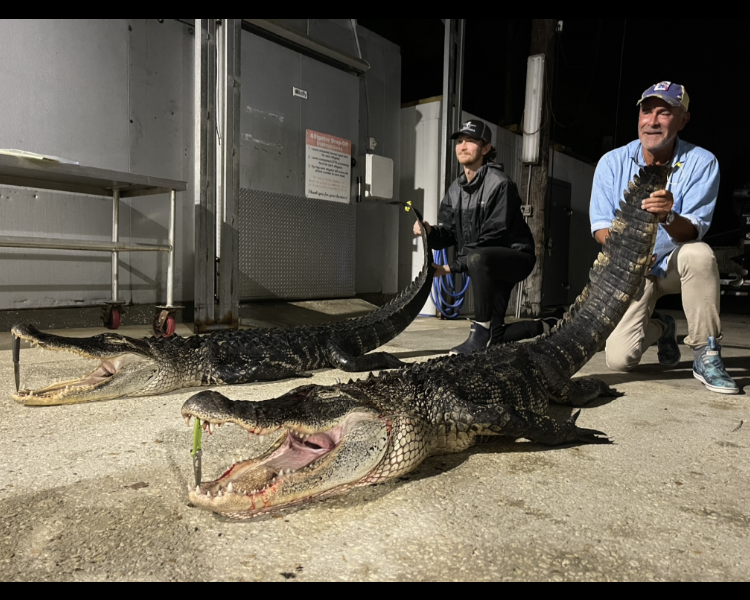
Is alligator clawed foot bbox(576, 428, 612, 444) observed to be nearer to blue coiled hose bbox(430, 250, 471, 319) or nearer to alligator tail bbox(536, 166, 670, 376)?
alligator tail bbox(536, 166, 670, 376)

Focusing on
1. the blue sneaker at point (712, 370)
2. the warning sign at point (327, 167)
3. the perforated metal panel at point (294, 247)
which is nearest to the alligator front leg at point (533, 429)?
the blue sneaker at point (712, 370)

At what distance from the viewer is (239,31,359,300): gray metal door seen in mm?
6008

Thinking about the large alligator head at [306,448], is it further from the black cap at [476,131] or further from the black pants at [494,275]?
the black cap at [476,131]

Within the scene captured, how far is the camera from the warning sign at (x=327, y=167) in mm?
6680

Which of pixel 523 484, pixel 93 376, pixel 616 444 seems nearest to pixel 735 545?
pixel 523 484

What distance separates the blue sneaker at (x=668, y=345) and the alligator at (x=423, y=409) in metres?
1.13

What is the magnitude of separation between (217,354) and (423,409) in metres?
1.69

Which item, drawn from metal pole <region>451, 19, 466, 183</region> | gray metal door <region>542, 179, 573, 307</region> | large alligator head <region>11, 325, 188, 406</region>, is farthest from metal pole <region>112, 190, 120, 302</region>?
gray metal door <region>542, 179, 573, 307</region>

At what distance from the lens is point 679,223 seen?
3016mm

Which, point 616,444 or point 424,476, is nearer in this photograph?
point 424,476

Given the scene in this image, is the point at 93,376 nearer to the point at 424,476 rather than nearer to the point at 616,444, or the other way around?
the point at 424,476
